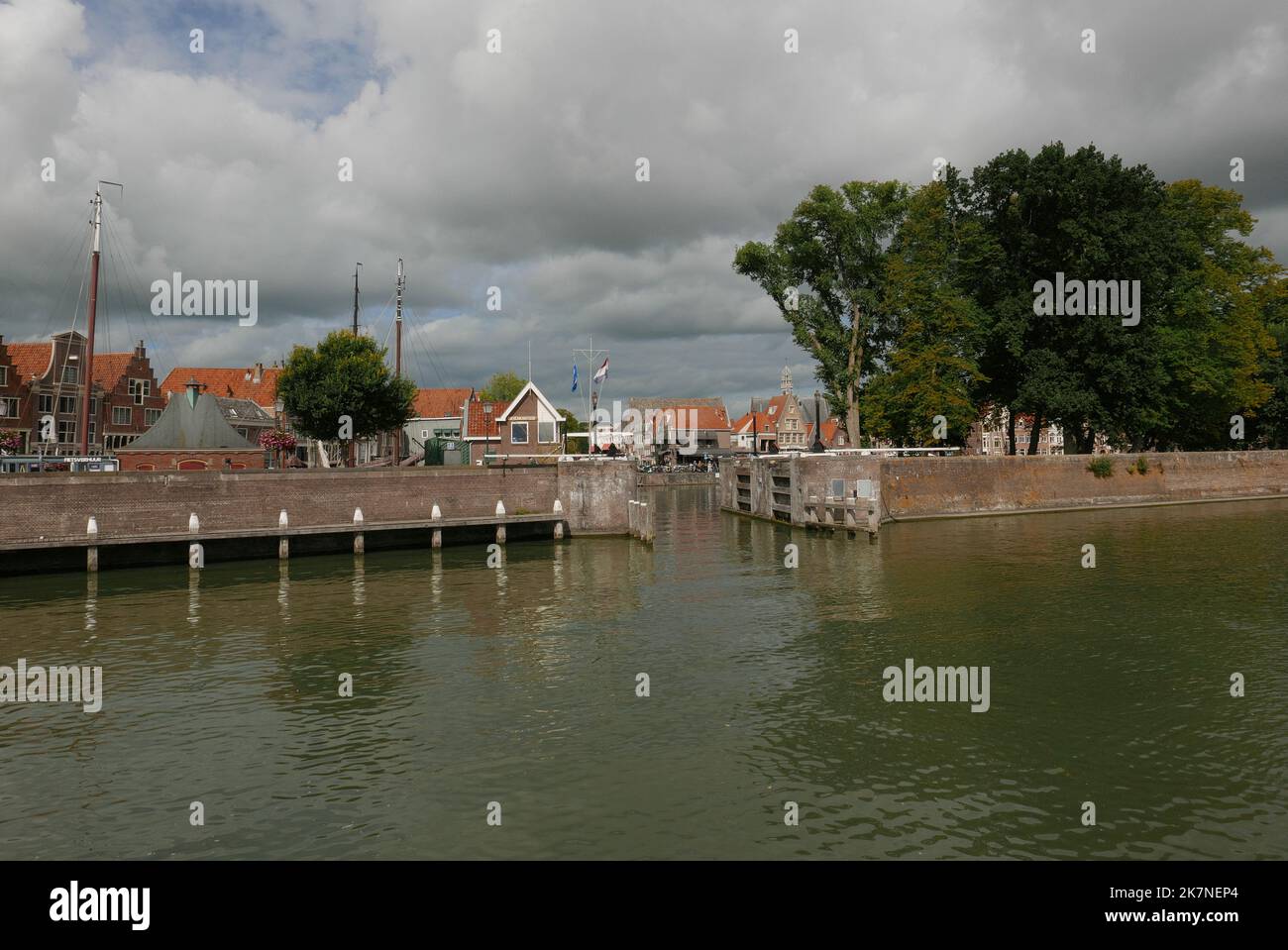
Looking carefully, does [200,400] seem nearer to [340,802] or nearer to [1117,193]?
[340,802]

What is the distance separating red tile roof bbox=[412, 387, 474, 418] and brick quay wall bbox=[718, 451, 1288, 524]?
52.5 meters

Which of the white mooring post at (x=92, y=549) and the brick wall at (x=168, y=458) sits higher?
the brick wall at (x=168, y=458)

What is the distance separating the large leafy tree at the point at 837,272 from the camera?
55812mm

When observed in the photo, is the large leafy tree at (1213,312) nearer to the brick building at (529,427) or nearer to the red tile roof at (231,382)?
the brick building at (529,427)

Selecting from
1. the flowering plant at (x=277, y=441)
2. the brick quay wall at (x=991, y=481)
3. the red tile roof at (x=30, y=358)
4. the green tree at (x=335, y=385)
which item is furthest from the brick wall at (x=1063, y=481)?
the red tile roof at (x=30, y=358)

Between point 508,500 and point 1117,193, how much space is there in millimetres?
42229

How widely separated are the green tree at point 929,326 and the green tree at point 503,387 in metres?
83.9

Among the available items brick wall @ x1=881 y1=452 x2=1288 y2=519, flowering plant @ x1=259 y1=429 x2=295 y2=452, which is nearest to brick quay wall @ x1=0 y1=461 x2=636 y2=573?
brick wall @ x1=881 y1=452 x2=1288 y2=519

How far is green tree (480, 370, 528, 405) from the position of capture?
132500 millimetres

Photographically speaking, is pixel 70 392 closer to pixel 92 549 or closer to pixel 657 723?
pixel 92 549

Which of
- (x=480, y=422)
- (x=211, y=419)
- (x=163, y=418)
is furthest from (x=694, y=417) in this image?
(x=163, y=418)

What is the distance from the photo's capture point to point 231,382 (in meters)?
94.8

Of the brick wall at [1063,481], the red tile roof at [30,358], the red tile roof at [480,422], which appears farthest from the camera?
the red tile roof at [480,422]

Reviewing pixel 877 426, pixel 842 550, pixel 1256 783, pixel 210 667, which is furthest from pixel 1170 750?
pixel 877 426
